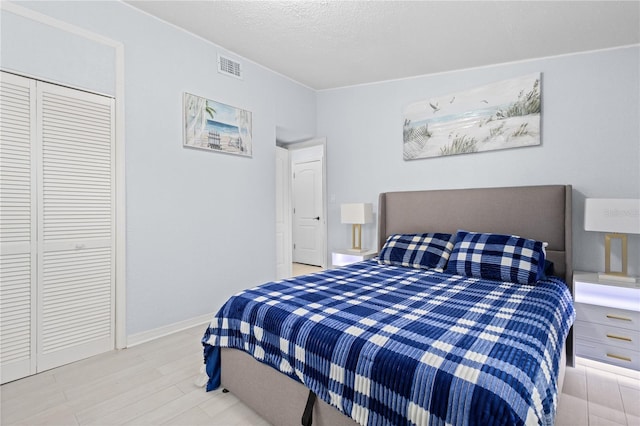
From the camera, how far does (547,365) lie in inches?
48.6

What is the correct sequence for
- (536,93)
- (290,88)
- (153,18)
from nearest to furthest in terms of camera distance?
(153,18)
(536,93)
(290,88)

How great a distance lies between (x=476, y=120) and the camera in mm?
3164

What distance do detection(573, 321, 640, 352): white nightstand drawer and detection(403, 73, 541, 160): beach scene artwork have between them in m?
1.59

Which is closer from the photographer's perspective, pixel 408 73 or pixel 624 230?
pixel 624 230

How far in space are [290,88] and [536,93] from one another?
2.67m

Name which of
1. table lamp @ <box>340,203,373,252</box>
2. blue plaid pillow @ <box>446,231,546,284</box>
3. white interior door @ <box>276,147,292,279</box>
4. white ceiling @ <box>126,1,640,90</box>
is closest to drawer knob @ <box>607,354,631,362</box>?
blue plaid pillow @ <box>446,231,546,284</box>

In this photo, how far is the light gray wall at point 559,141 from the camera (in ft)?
8.45

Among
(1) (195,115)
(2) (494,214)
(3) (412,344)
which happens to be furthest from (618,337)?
(1) (195,115)

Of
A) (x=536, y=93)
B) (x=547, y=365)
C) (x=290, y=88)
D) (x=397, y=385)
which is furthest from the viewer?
(x=290, y=88)

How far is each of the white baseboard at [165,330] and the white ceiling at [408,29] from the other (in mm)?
2711

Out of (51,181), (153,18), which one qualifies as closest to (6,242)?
(51,181)

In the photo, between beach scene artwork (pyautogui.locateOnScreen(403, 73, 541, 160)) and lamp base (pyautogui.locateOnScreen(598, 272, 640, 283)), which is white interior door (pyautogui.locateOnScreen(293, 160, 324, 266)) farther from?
lamp base (pyautogui.locateOnScreen(598, 272, 640, 283))

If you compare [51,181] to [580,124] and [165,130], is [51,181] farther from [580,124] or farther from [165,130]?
[580,124]

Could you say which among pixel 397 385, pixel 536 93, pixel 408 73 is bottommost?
pixel 397 385
